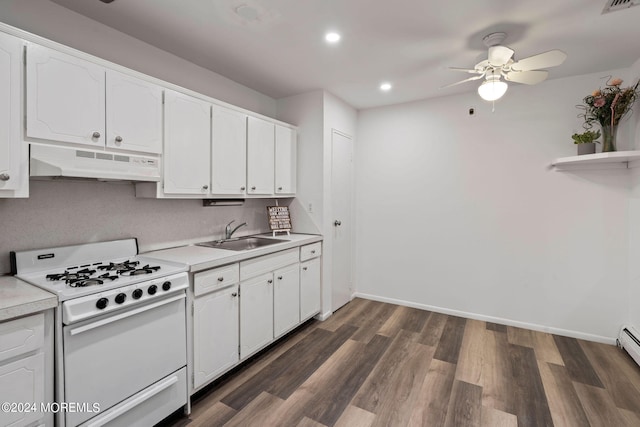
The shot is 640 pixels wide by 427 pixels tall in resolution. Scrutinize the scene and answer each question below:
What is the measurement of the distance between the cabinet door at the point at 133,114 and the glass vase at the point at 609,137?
379cm

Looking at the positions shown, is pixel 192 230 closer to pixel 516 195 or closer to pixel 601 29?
pixel 516 195

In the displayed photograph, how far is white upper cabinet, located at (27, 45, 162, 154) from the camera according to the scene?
159 centimetres

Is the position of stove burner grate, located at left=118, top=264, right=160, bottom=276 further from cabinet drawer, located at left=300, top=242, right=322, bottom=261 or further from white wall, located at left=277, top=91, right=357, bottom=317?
white wall, located at left=277, top=91, right=357, bottom=317

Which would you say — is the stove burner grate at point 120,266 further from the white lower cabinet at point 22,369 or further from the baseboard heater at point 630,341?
the baseboard heater at point 630,341

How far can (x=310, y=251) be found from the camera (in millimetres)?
3301

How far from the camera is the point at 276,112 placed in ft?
12.5

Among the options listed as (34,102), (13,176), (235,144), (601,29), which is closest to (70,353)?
(13,176)

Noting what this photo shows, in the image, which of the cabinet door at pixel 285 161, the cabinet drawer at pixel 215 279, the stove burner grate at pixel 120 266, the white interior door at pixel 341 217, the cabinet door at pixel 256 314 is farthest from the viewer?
the white interior door at pixel 341 217

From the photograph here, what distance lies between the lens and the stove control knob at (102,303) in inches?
58.2

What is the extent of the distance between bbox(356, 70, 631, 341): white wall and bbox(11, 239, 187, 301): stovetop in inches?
111

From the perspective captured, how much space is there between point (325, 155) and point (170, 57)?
175cm

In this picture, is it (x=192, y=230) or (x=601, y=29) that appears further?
(x=192, y=230)

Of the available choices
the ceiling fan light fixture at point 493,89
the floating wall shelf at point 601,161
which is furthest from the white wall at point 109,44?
the floating wall shelf at point 601,161

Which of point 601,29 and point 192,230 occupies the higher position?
point 601,29
